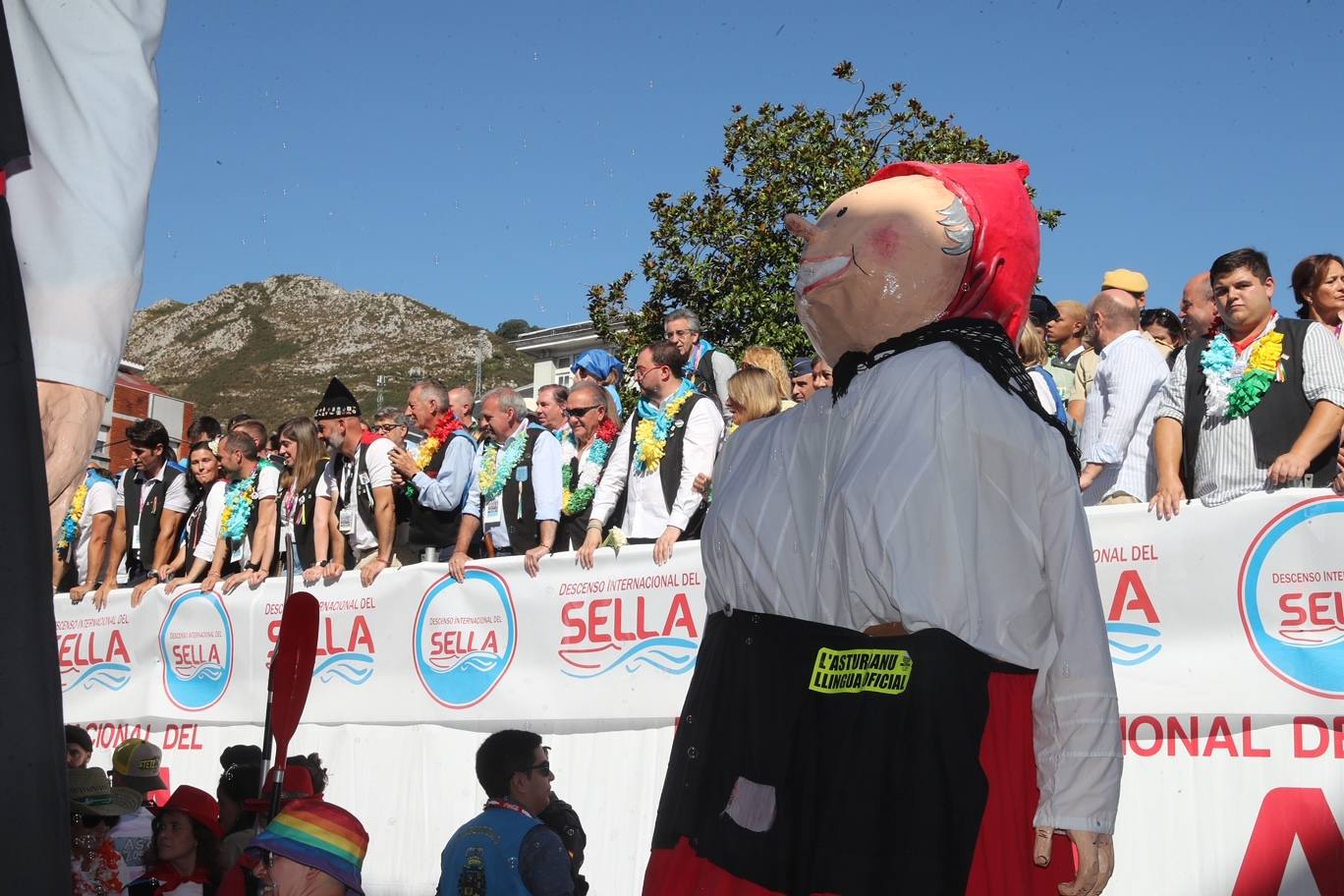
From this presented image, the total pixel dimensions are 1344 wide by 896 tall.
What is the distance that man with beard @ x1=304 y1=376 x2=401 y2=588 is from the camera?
8.76 meters

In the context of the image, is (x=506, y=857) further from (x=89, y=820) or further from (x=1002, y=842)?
(x=1002, y=842)

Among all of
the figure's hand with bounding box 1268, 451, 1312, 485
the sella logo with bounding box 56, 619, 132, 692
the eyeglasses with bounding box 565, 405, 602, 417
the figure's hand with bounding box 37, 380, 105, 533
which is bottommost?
the sella logo with bounding box 56, 619, 132, 692

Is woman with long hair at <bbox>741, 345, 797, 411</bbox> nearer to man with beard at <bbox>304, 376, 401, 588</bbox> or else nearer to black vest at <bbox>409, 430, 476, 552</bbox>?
black vest at <bbox>409, 430, 476, 552</bbox>

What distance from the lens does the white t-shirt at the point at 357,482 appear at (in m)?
8.93

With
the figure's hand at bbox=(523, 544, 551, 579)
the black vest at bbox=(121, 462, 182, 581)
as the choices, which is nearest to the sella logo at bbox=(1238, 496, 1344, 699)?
the figure's hand at bbox=(523, 544, 551, 579)

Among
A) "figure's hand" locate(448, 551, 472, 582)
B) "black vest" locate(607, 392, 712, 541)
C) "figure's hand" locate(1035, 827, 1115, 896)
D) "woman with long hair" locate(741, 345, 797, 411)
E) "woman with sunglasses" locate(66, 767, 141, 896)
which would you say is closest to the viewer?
"figure's hand" locate(1035, 827, 1115, 896)

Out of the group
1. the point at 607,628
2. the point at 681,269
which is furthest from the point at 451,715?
the point at 681,269

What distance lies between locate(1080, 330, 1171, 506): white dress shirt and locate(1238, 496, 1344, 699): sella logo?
1.15 metres

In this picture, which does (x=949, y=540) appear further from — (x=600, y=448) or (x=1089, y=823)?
(x=600, y=448)

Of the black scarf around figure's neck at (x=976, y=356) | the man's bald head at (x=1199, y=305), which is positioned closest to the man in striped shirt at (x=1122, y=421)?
the man's bald head at (x=1199, y=305)

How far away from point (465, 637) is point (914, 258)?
535 centimetres

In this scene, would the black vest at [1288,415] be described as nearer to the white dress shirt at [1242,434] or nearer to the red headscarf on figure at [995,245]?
the white dress shirt at [1242,434]

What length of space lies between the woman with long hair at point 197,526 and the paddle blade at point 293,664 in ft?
15.5

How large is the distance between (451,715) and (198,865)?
1.76 meters
